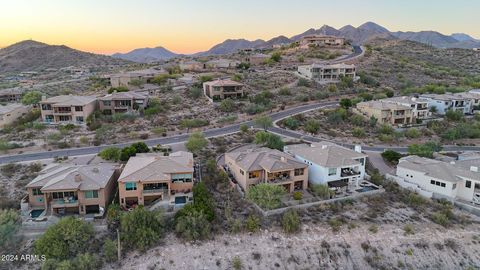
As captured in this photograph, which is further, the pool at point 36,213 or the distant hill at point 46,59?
the distant hill at point 46,59

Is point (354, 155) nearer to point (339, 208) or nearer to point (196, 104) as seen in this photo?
point (339, 208)

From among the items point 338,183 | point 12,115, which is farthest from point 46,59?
point 338,183

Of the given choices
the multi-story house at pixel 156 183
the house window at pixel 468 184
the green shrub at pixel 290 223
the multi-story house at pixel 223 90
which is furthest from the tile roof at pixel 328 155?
the multi-story house at pixel 223 90

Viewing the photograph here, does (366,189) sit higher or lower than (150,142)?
lower

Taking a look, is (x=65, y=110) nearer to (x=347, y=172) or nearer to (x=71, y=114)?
(x=71, y=114)

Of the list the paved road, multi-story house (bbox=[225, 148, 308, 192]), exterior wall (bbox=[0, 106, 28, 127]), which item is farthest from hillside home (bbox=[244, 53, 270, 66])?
multi-story house (bbox=[225, 148, 308, 192])

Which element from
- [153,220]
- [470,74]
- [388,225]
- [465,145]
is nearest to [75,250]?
[153,220]

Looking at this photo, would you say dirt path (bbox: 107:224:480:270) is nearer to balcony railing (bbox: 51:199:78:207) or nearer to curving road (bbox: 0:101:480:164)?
balcony railing (bbox: 51:199:78:207)

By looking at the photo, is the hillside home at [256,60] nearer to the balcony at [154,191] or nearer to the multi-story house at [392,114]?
the multi-story house at [392,114]
